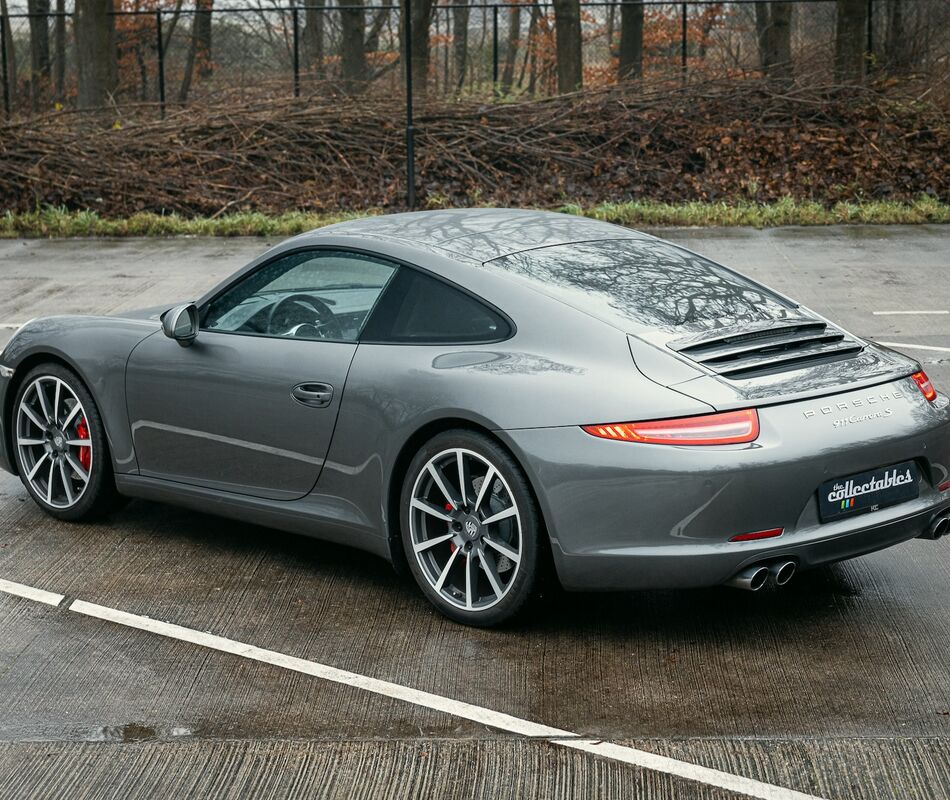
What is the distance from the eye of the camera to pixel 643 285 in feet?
17.2

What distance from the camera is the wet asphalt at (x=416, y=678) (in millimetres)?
3873

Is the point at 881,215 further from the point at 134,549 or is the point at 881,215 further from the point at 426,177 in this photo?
the point at 134,549

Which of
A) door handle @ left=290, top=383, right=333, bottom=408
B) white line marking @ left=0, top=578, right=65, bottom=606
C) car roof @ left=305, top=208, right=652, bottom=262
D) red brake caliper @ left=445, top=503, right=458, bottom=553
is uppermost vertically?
car roof @ left=305, top=208, right=652, bottom=262

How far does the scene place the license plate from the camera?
455 cm

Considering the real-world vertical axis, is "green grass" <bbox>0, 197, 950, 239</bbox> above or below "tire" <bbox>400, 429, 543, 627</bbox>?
above

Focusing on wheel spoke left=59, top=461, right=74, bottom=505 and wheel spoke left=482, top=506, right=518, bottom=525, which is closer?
wheel spoke left=482, top=506, right=518, bottom=525

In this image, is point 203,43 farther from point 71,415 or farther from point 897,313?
point 71,415

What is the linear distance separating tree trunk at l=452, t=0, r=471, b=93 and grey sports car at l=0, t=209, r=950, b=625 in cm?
1883

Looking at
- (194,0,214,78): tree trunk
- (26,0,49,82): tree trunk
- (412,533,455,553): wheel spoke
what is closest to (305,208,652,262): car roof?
(412,533,455,553): wheel spoke

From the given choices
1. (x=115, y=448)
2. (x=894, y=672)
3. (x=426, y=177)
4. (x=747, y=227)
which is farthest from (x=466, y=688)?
(x=426, y=177)

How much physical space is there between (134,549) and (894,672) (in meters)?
3.21

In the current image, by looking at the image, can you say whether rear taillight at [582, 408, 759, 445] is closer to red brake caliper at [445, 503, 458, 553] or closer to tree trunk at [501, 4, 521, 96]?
red brake caliper at [445, 503, 458, 553]

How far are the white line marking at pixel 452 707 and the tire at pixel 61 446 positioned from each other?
83cm

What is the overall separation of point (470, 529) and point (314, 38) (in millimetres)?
25178
